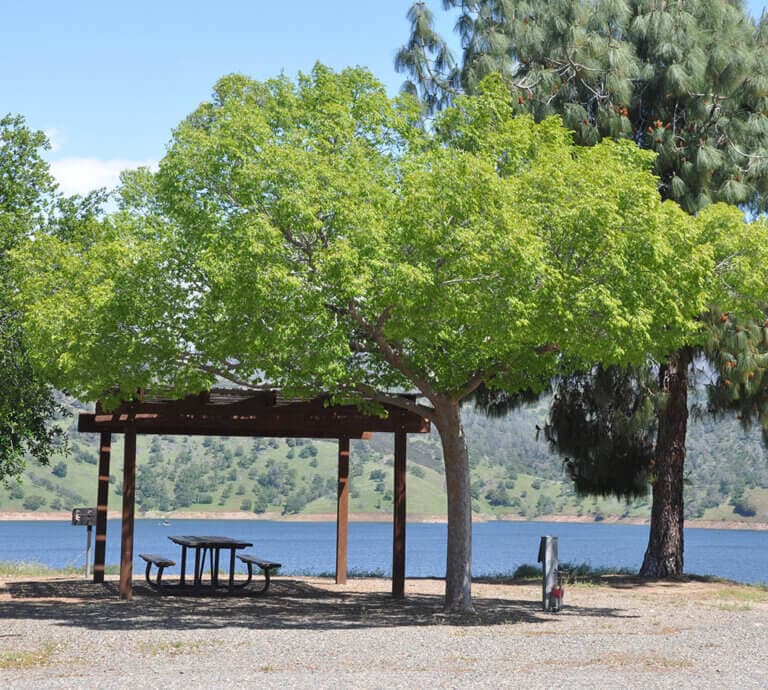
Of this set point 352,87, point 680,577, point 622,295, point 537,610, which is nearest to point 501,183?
point 622,295

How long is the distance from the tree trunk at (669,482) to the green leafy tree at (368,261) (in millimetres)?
7689

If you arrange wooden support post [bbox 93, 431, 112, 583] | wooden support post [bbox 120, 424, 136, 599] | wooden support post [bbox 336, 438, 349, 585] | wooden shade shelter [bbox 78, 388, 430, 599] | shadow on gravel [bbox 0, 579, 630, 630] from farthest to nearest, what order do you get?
1. wooden support post [bbox 336, 438, 349, 585]
2. wooden support post [bbox 93, 431, 112, 583]
3. wooden shade shelter [bbox 78, 388, 430, 599]
4. wooden support post [bbox 120, 424, 136, 599]
5. shadow on gravel [bbox 0, 579, 630, 630]

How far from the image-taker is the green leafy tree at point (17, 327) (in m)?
18.9

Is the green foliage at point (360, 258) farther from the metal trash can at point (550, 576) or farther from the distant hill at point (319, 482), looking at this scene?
the distant hill at point (319, 482)

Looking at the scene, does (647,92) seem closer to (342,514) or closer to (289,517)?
(342,514)

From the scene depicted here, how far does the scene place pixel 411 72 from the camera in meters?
22.3

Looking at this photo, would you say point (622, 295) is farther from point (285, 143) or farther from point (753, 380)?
point (753, 380)

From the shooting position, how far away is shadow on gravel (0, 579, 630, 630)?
1355 cm

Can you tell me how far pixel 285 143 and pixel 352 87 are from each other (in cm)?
154

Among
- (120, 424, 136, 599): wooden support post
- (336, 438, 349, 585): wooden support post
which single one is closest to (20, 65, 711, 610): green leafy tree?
(120, 424, 136, 599): wooden support post

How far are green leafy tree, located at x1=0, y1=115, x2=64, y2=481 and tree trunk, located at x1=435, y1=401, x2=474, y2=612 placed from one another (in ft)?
23.4

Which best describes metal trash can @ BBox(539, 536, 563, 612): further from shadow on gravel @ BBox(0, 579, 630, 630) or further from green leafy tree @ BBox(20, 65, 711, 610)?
green leafy tree @ BBox(20, 65, 711, 610)

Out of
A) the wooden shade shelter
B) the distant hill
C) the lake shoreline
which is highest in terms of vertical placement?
the wooden shade shelter

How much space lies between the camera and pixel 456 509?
1516 centimetres
